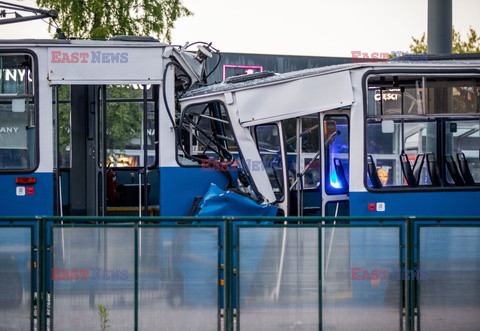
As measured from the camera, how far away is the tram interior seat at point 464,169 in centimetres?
1117

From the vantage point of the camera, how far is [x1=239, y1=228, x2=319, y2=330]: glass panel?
29.8ft

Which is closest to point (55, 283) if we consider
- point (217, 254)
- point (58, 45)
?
point (217, 254)

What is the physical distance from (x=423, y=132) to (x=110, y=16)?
604 inches

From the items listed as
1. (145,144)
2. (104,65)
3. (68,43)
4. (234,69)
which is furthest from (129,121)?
(234,69)

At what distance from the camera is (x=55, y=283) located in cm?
911

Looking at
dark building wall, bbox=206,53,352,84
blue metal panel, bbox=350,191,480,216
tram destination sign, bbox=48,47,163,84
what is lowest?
blue metal panel, bbox=350,191,480,216

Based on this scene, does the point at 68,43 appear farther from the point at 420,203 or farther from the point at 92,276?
the point at 420,203

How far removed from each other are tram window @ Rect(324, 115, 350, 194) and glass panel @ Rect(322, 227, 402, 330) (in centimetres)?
227

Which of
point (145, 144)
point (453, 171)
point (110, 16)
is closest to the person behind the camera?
point (453, 171)

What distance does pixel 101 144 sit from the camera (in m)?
12.1

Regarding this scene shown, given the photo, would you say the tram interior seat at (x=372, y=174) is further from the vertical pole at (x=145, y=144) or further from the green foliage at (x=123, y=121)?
the green foliage at (x=123, y=121)

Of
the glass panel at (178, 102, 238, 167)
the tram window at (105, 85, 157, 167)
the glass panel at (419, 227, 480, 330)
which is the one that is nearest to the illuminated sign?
the tram window at (105, 85, 157, 167)

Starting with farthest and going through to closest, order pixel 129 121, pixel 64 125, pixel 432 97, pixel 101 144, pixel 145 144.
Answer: pixel 64 125
pixel 129 121
pixel 101 144
pixel 145 144
pixel 432 97

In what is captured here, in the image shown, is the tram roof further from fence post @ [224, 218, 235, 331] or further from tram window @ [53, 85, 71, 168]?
fence post @ [224, 218, 235, 331]
